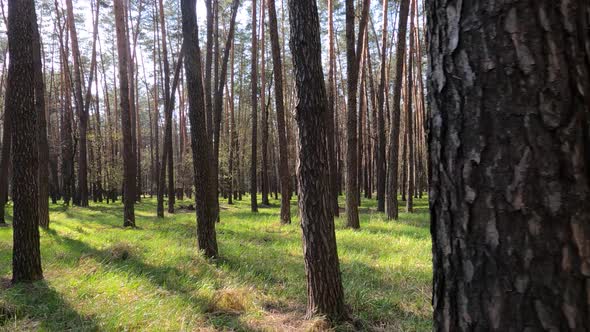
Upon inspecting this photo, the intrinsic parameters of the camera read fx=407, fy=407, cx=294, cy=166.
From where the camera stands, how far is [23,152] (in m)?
5.06

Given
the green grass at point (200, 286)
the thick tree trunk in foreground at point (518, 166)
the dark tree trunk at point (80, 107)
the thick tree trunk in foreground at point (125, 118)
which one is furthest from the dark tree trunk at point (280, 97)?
the thick tree trunk in foreground at point (518, 166)

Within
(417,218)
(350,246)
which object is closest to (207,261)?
(350,246)

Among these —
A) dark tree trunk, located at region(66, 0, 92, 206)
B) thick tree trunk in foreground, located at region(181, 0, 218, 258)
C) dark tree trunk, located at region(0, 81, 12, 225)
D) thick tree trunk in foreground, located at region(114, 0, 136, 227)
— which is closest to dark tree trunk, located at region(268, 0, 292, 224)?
thick tree trunk in foreground, located at region(114, 0, 136, 227)

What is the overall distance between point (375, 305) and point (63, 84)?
2466 centimetres

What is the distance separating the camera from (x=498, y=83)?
1.01 metres

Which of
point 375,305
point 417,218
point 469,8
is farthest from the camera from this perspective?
point 417,218

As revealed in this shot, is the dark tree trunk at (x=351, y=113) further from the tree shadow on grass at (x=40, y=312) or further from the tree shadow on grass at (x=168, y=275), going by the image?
the tree shadow on grass at (x=40, y=312)

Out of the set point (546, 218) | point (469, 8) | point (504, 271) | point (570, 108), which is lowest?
point (504, 271)

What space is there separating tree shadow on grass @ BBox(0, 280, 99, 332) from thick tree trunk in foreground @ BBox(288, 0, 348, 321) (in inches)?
76.6

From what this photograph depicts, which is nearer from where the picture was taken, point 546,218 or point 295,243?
point 546,218

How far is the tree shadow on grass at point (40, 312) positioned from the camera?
345 centimetres

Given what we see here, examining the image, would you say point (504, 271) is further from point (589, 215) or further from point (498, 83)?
point (498, 83)

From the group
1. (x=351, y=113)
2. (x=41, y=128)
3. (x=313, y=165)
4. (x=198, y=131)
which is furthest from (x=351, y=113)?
(x=41, y=128)

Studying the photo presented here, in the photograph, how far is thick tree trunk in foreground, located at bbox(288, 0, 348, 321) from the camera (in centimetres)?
370
